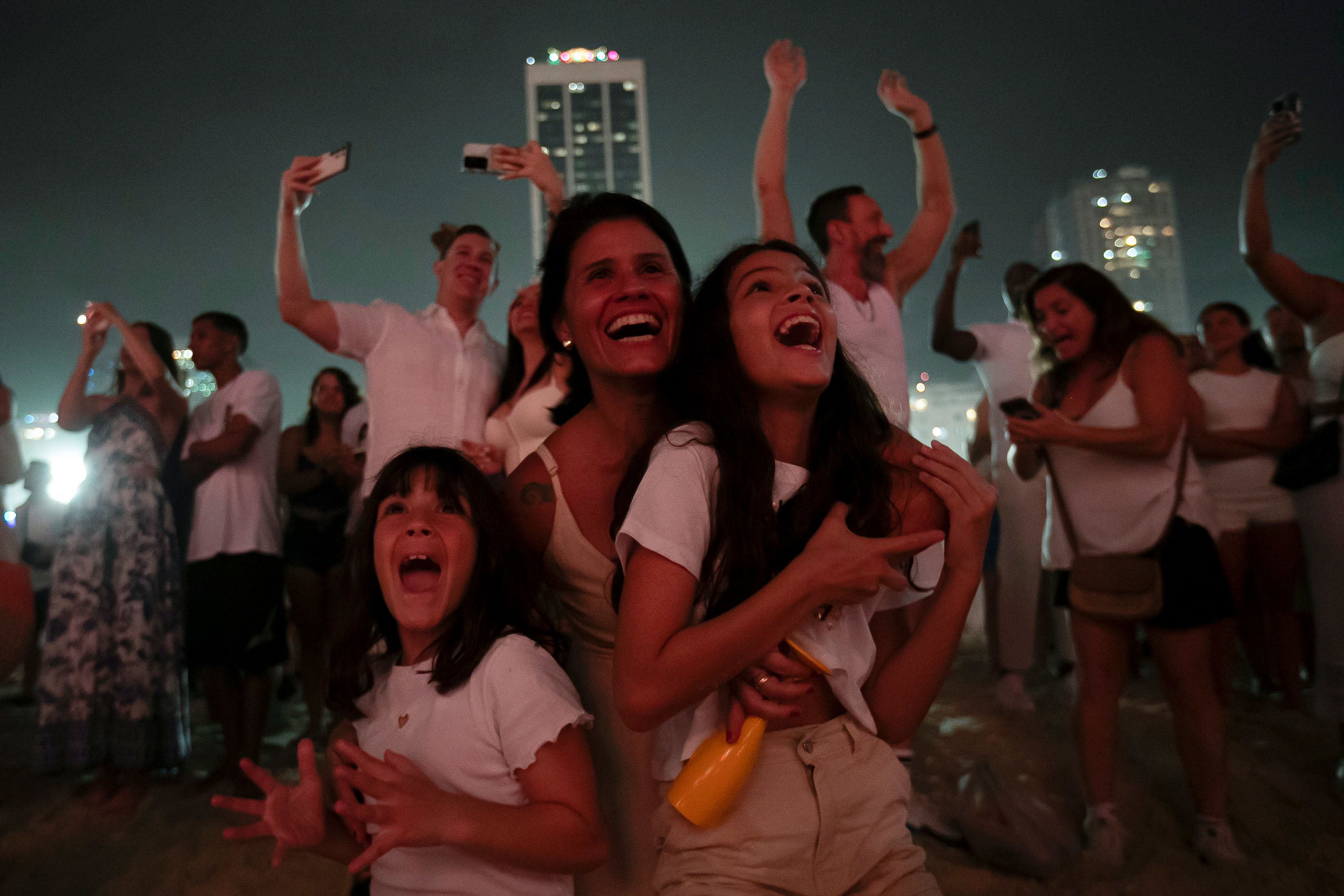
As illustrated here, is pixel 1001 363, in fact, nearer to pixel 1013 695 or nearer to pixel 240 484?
pixel 1013 695

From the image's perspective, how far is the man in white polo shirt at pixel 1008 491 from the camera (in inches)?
152

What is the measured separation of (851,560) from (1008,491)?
10.4 ft

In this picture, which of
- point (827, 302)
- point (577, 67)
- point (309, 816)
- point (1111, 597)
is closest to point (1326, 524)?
point (1111, 597)

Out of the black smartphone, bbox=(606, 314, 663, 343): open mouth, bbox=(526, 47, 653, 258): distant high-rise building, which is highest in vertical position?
bbox=(526, 47, 653, 258): distant high-rise building

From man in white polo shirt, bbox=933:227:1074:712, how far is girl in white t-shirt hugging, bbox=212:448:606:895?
3.00 m

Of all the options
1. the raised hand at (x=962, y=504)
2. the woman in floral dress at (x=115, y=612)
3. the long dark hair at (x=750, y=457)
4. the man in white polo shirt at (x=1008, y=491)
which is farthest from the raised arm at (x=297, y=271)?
the man in white polo shirt at (x=1008, y=491)

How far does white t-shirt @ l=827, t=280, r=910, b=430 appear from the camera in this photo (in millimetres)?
2684

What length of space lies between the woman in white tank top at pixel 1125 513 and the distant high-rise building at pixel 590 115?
5309 centimetres

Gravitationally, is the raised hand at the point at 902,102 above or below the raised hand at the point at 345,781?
above

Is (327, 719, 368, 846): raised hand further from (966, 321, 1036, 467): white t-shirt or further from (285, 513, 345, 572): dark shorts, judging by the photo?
(966, 321, 1036, 467): white t-shirt

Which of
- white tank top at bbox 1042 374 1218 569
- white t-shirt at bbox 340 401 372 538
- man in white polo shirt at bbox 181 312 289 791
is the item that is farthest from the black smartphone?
man in white polo shirt at bbox 181 312 289 791

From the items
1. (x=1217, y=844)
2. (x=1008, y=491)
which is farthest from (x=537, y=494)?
(x=1008, y=491)

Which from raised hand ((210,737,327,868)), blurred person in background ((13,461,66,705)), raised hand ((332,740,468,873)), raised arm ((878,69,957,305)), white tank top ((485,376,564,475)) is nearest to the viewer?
raised hand ((332,740,468,873))

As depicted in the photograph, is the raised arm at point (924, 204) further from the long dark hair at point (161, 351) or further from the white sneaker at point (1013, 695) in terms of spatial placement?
the long dark hair at point (161, 351)
